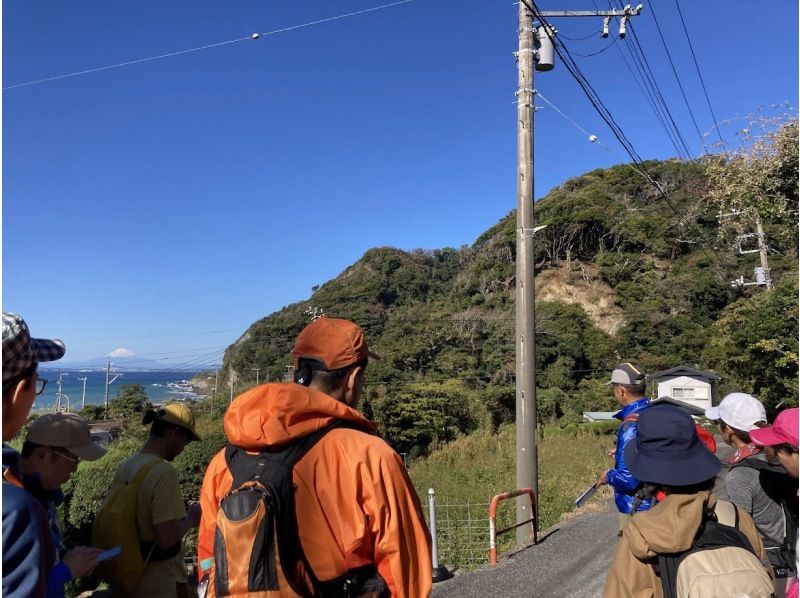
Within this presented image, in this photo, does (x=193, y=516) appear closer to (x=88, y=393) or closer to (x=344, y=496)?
(x=344, y=496)

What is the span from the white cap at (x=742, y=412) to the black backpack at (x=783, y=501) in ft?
0.72

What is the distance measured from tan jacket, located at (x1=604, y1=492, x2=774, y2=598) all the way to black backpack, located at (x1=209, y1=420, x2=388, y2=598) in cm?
75

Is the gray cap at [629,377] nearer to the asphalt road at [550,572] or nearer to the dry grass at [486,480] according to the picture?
the asphalt road at [550,572]

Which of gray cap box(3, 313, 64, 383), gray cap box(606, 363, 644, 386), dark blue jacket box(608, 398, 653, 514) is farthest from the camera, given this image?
gray cap box(606, 363, 644, 386)

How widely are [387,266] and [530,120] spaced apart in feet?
169

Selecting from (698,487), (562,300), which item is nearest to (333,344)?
(698,487)

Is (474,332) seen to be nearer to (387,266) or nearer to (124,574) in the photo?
(387,266)

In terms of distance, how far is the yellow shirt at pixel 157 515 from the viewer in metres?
→ 2.41

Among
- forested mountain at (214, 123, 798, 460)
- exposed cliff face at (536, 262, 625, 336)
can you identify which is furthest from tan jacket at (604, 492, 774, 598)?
exposed cliff face at (536, 262, 625, 336)

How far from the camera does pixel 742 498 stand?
259cm

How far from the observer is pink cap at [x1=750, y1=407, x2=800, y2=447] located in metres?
2.13

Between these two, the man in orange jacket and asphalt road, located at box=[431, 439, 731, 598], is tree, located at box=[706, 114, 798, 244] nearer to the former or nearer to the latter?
asphalt road, located at box=[431, 439, 731, 598]

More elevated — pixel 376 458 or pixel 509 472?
pixel 376 458

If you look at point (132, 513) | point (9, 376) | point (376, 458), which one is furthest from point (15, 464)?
point (376, 458)
